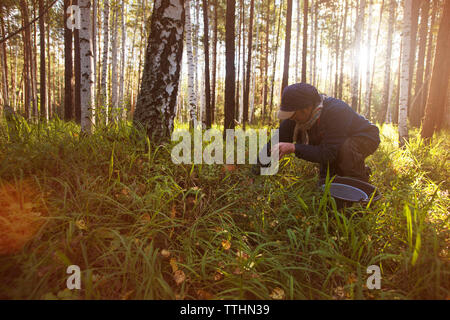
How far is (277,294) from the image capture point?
161 centimetres

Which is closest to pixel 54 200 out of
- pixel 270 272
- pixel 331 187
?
pixel 270 272

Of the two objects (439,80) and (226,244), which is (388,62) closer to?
(439,80)

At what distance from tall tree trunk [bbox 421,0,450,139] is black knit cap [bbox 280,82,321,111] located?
514 cm

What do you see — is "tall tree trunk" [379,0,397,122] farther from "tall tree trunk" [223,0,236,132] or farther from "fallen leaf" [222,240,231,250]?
"fallen leaf" [222,240,231,250]

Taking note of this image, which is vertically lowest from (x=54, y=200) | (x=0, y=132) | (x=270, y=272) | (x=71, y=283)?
(x=270, y=272)

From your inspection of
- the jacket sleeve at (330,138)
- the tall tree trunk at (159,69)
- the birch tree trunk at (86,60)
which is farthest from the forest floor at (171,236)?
the birch tree trunk at (86,60)

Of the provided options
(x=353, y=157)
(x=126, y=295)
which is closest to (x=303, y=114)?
(x=353, y=157)

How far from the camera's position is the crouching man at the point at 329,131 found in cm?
241

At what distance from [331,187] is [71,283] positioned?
235 cm

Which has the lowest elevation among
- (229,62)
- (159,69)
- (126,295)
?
(126,295)

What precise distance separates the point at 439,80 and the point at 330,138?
541 centimetres

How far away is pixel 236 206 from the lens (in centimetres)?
262

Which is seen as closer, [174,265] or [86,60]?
[174,265]

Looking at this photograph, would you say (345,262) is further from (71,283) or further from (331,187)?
(71,283)
